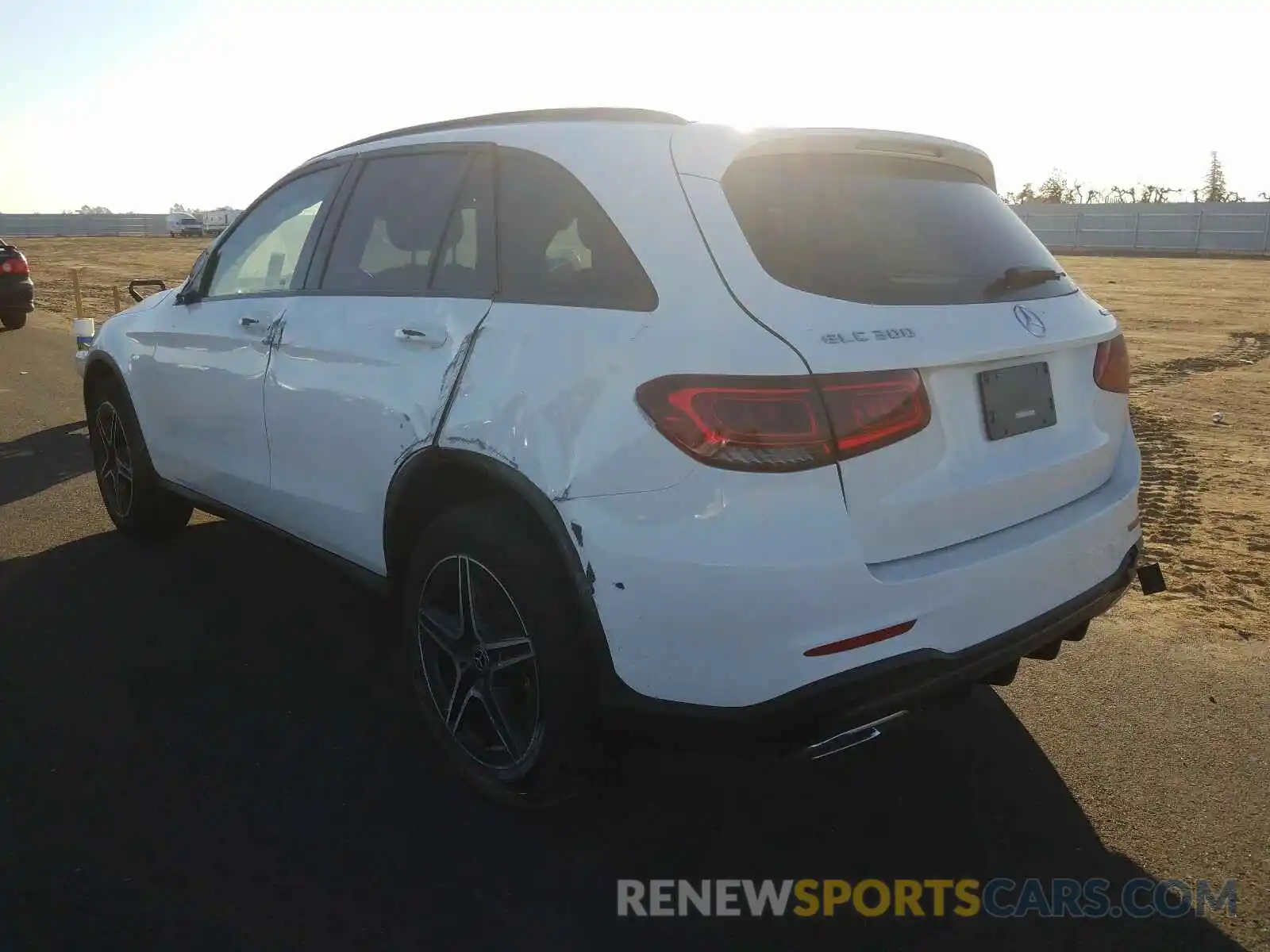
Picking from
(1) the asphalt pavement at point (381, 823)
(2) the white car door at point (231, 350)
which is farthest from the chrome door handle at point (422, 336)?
(1) the asphalt pavement at point (381, 823)

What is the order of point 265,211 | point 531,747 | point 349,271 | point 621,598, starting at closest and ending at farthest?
point 621,598 < point 531,747 < point 349,271 < point 265,211

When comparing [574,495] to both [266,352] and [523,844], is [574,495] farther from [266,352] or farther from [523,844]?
[266,352]

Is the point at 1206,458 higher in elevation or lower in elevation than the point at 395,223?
lower

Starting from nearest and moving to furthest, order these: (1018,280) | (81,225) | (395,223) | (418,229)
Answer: (1018,280) < (418,229) < (395,223) < (81,225)

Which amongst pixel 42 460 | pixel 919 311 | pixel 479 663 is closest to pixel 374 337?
pixel 479 663

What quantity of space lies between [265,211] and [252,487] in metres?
1.13

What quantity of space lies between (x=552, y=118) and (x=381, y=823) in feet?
6.78

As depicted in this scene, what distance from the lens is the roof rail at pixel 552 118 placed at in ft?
10.0

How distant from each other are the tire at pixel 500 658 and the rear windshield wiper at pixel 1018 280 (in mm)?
1305

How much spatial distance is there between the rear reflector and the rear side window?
1.37m

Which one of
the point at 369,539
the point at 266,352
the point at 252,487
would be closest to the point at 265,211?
the point at 266,352

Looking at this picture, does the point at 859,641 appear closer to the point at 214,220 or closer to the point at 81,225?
the point at 214,220

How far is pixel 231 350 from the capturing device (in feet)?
13.7

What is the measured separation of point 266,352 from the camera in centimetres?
390
